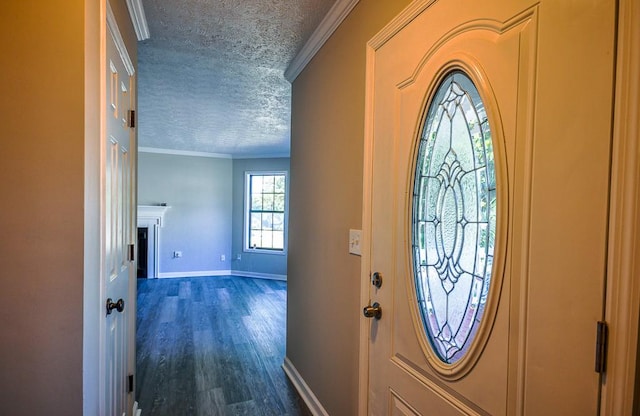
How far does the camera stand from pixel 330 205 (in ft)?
6.39

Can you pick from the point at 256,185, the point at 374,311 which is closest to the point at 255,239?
the point at 256,185

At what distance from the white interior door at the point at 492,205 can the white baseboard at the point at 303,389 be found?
0.87 metres

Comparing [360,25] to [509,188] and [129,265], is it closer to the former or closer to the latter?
[509,188]

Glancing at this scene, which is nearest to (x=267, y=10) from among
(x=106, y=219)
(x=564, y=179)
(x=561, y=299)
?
(x=106, y=219)

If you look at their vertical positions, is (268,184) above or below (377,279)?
above

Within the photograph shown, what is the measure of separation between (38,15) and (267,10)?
42.8 inches

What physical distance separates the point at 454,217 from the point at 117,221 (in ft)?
4.61

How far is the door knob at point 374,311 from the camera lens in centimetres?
137

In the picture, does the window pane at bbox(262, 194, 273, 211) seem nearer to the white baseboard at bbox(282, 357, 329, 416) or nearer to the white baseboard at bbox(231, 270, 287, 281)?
the white baseboard at bbox(231, 270, 287, 281)

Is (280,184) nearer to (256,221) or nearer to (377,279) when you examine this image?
(256,221)

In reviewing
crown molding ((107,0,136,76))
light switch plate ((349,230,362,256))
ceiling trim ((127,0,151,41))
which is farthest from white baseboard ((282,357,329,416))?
ceiling trim ((127,0,151,41))

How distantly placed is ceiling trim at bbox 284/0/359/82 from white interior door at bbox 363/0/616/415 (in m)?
0.50

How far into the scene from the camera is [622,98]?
1.99ft

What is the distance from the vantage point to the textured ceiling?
71.6 inches
